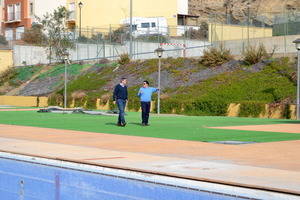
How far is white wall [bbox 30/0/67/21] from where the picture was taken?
77150 mm

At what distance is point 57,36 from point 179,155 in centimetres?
4739

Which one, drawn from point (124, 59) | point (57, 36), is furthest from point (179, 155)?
point (57, 36)

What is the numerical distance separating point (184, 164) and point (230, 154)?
253 centimetres

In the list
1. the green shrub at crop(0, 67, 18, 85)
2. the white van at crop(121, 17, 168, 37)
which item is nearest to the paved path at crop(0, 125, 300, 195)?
the green shrub at crop(0, 67, 18, 85)

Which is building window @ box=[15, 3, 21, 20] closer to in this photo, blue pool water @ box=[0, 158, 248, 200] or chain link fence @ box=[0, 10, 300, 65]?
chain link fence @ box=[0, 10, 300, 65]

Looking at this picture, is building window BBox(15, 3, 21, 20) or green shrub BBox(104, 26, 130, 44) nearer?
green shrub BBox(104, 26, 130, 44)

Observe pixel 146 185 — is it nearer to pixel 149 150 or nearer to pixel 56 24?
pixel 149 150

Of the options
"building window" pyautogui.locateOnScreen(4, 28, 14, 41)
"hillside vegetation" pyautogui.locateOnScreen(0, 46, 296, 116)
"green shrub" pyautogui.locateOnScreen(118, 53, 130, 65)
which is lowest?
"hillside vegetation" pyautogui.locateOnScreen(0, 46, 296, 116)

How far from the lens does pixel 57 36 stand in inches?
2386

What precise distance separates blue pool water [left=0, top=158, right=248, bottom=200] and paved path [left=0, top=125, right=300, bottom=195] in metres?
0.40

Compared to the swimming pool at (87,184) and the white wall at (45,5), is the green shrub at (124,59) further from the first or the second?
the swimming pool at (87,184)

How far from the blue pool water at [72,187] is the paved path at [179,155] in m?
0.40

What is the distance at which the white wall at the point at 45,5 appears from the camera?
77150mm

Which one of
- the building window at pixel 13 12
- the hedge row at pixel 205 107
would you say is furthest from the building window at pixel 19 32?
the hedge row at pixel 205 107
